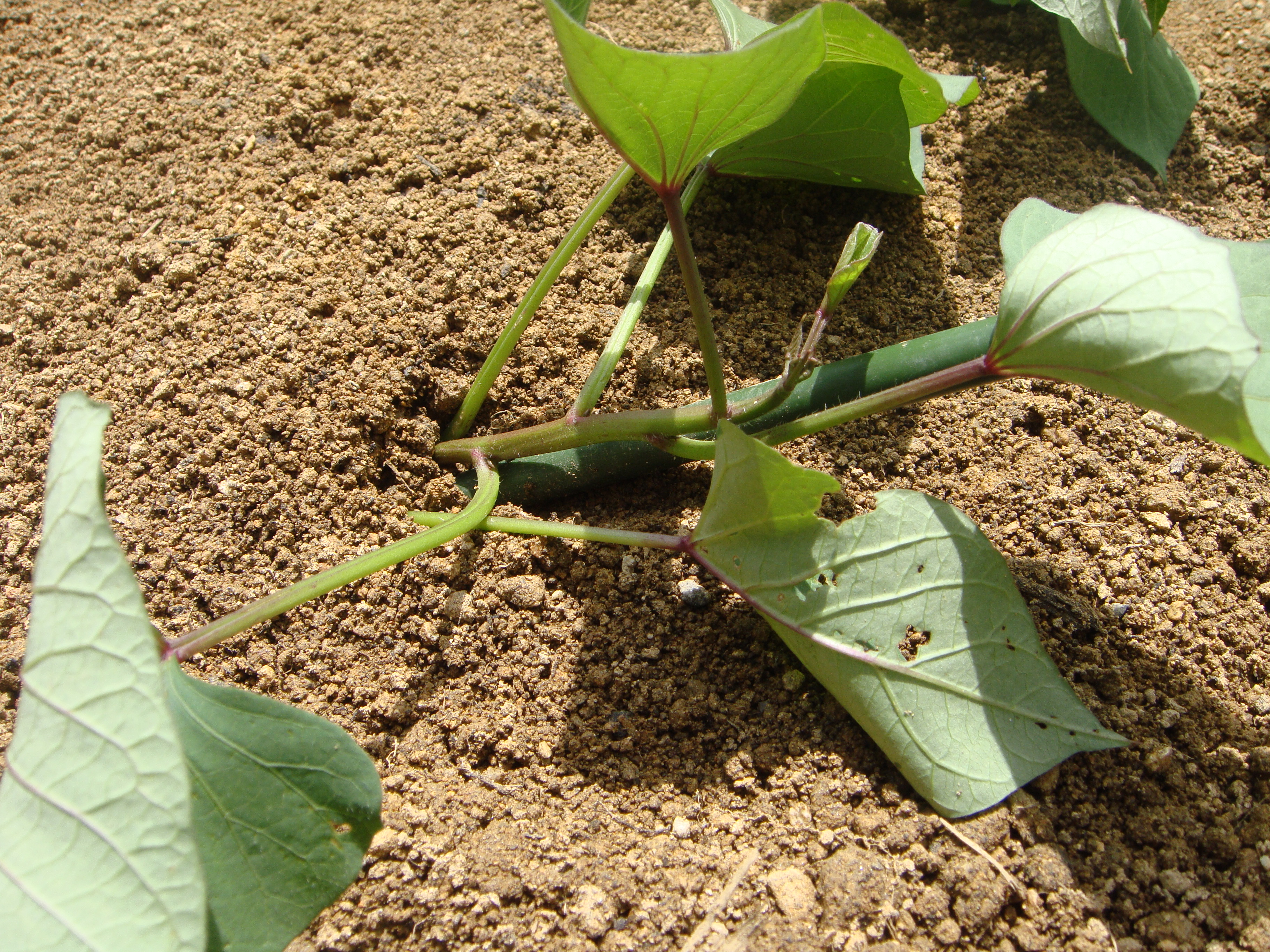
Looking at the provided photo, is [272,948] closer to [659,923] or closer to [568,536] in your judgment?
[659,923]

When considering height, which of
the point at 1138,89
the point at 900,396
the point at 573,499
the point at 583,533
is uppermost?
the point at 1138,89

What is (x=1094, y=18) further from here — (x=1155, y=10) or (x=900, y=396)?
(x=900, y=396)

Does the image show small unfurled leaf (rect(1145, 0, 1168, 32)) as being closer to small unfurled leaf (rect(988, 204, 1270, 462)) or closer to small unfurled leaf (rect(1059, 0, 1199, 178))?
small unfurled leaf (rect(1059, 0, 1199, 178))

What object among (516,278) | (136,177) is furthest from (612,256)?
(136,177)

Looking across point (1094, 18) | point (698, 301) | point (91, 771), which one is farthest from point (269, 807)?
point (1094, 18)

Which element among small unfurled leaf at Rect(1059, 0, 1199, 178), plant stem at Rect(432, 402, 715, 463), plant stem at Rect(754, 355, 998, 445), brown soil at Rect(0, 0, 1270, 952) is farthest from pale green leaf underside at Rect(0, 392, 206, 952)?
small unfurled leaf at Rect(1059, 0, 1199, 178)

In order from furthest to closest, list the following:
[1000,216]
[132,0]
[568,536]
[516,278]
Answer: [132,0] → [1000,216] → [516,278] → [568,536]

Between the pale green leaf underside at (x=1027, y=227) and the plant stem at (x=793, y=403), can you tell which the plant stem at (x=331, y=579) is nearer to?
the plant stem at (x=793, y=403)
